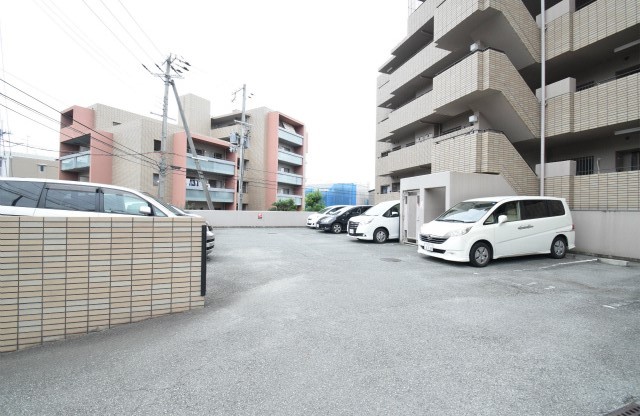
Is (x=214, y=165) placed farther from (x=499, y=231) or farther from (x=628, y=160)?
(x=628, y=160)

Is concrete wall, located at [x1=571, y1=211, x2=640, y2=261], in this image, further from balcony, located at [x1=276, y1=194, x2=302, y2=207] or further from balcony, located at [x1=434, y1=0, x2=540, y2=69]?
balcony, located at [x1=276, y1=194, x2=302, y2=207]

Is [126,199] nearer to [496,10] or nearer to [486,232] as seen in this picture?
[486,232]

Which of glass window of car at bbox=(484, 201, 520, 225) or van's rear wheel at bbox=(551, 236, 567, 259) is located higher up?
glass window of car at bbox=(484, 201, 520, 225)

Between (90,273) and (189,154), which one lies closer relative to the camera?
(90,273)

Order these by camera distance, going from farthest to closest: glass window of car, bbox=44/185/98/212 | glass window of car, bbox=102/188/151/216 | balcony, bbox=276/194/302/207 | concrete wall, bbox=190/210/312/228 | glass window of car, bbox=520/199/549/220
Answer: balcony, bbox=276/194/302/207
concrete wall, bbox=190/210/312/228
glass window of car, bbox=520/199/549/220
glass window of car, bbox=102/188/151/216
glass window of car, bbox=44/185/98/212

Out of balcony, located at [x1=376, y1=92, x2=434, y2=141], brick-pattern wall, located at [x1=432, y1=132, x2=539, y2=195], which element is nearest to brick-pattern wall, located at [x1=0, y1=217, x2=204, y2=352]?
brick-pattern wall, located at [x1=432, y1=132, x2=539, y2=195]

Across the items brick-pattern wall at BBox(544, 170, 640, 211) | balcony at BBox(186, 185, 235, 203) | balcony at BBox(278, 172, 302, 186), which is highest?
balcony at BBox(278, 172, 302, 186)

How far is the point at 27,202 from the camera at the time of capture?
571 centimetres

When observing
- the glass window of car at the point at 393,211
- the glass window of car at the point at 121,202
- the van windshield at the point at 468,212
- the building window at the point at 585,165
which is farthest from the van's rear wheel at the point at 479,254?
the glass window of car at the point at 121,202

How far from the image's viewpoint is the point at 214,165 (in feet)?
104

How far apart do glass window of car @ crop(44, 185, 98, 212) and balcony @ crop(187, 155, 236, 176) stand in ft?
79.9

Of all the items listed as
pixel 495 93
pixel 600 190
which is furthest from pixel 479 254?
pixel 495 93

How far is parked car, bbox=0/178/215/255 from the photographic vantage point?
5.62 meters

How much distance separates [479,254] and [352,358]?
596 centimetres
